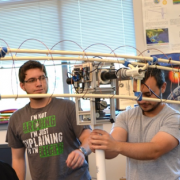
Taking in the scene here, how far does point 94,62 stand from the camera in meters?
1.30

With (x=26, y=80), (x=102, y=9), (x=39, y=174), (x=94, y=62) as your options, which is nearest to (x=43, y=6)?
(x=102, y=9)

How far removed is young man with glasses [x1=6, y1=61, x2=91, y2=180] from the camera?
78.5 inches

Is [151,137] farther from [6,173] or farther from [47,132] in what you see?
[6,173]

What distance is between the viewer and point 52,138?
6.59 feet

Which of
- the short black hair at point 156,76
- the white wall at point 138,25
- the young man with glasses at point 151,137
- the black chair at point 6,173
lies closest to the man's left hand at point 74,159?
the young man with glasses at point 151,137

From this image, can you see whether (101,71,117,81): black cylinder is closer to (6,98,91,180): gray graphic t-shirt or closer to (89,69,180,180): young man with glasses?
(89,69,180,180): young man with glasses

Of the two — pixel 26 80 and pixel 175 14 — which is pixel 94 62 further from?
pixel 175 14

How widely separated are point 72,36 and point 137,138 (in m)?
1.69

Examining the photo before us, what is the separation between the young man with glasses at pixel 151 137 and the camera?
5.26 feet

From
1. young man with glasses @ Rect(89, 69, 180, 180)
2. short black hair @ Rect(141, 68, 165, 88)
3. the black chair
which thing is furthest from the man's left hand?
short black hair @ Rect(141, 68, 165, 88)

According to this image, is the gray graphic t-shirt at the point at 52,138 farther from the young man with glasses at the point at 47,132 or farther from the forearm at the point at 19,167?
the forearm at the point at 19,167

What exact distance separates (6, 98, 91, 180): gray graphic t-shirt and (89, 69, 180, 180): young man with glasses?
332 millimetres

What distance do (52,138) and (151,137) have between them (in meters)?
0.62

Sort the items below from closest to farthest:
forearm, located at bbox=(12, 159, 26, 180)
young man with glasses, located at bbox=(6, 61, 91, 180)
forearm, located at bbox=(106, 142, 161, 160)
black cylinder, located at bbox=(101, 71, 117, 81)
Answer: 1. black cylinder, located at bbox=(101, 71, 117, 81)
2. forearm, located at bbox=(106, 142, 161, 160)
3. young man with glasses, located at bbox=(6, 61, 91, 180)
4. forearm, located at bbox=(12, 159, 26, 180)
